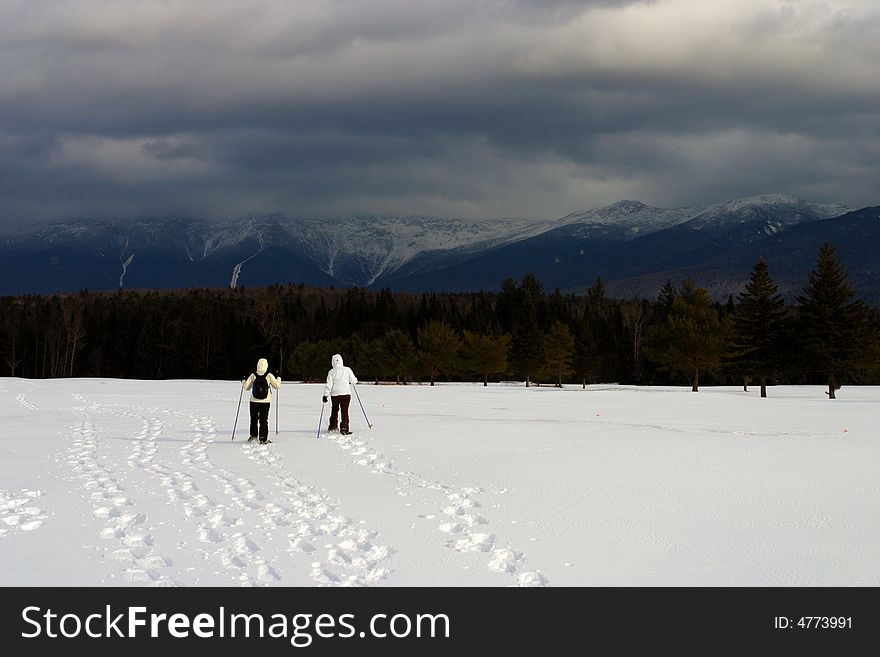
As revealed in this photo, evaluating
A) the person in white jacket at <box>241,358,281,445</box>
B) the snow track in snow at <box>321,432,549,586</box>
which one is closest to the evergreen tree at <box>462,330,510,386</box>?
the person in white jacket at <box>241,358,281,445</box>

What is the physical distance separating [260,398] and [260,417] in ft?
1.73

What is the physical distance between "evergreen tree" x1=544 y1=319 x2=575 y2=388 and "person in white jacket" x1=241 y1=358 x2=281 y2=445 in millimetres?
74305

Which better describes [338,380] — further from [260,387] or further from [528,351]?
[528,351]

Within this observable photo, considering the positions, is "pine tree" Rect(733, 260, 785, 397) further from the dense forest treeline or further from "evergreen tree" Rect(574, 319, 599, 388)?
"evergreen tree" Rect(574, 319, 599, 388)

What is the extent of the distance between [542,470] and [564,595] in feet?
23.8

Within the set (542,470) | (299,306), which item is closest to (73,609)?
(542,470)

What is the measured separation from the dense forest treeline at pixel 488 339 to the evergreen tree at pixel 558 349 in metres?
0.17

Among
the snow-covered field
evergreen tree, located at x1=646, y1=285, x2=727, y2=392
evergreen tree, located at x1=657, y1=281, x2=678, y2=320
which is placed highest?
evergreen tree, located at x1=657, y1=281, x2=678, y2=320

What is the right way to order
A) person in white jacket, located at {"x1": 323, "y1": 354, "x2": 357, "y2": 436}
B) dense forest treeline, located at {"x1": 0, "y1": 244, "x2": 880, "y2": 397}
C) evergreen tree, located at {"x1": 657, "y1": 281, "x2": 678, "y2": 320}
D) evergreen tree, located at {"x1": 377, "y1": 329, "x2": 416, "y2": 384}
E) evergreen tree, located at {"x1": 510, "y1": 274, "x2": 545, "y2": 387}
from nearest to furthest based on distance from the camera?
person in white jacket, located at {"x1": 323, "y1": 354, "x2": 357, "y2": 436}, dense forest treeline, located at {"x1": 0, "y1": 244, "x2": 880, "y2": 397}, evergreen tree, located at {"x1": 510, "y1": 274, "x2": 545, "y2": 387}, evergreen tree, located at {"x1": 377, "y1": 329, "x2": 416, "y2": 384}, evergreen tree, located at {"x1": 657, "y1": 281, "x2": 678, "y2": 320}

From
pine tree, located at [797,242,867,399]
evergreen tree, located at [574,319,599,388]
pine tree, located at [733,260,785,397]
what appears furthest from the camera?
evergreen tree, located at [574,319,599,388]

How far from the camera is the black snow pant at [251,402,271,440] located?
19475 millimetres

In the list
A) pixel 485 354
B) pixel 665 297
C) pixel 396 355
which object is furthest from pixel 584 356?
pixel 665 297

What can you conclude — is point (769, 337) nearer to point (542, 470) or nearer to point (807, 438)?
point (807, 438)

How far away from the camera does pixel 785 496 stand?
11.7 meters
